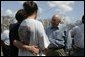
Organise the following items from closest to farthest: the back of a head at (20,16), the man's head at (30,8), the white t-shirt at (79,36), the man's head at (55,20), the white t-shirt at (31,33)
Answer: the white t-shirt at (31,33) → the man's head at (30,8) → the back of a head at (20,16) → the white t-shirt at (79,36) → the man's head at (55,20)

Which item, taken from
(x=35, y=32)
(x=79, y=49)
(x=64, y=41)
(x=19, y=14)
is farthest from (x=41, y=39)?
(x=64, y=41)

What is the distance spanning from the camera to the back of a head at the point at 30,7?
18.7 feet

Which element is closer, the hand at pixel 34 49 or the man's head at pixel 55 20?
the hand at pixel 34 49

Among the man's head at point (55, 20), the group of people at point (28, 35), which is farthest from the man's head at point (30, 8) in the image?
the man's head at point (55, 20)

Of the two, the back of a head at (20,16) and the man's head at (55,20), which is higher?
the back of a head at (20,16)

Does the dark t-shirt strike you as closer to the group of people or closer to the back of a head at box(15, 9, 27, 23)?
the group of people

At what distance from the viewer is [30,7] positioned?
18.8 feet

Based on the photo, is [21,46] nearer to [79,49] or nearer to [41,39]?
[41,39]

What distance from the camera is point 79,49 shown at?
7.34 m

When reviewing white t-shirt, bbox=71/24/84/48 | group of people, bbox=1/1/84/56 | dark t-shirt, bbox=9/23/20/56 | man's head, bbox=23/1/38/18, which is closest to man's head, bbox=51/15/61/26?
white t-shirt, bbox=71/24/84/48

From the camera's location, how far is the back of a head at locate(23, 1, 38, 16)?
5707 mm

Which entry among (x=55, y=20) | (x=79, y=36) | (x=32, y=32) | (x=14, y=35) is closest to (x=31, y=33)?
(x=32, y=32)

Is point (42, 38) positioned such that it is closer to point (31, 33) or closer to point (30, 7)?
point (31, 33)

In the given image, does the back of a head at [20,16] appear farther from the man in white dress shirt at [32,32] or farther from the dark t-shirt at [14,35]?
the man in white dress shirt at [32,32]
